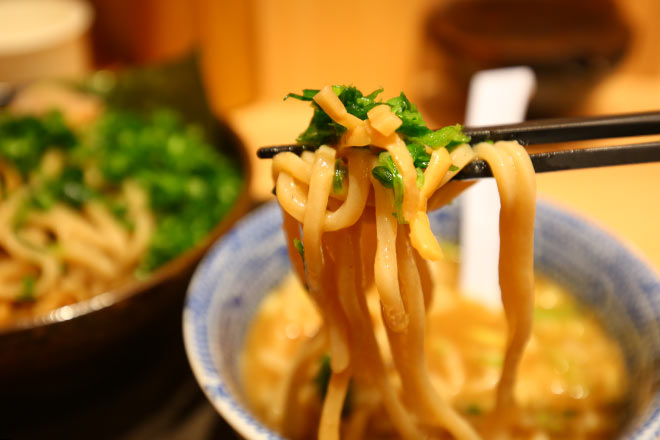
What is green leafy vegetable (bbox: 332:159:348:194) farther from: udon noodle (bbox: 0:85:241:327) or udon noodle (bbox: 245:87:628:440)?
udon noodle (bbox: 0:85:241:327)

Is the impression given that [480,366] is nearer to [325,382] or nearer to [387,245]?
[325,382]

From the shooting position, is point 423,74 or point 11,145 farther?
point 423,74

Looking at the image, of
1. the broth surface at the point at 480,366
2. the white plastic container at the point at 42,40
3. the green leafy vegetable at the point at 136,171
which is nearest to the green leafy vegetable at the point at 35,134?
the green leafy vegetable at the point at 136,171

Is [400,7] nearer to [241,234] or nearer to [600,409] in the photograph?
[241,234]

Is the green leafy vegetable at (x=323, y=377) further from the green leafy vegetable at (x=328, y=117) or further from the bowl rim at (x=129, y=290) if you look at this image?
the green leafy vegetable at (x=328, y=117)

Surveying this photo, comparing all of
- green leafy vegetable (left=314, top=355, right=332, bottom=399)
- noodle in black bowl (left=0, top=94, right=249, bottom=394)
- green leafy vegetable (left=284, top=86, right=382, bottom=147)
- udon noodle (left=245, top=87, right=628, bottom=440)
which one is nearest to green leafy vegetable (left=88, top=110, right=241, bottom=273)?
noodle in black bowl (left=0, top=94, right=249, bottom=394)

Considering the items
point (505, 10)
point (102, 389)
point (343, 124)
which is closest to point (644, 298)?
point (343, 124)

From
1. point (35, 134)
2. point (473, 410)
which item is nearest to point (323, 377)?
point (473, 410)
